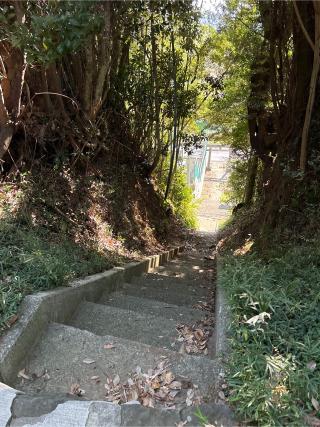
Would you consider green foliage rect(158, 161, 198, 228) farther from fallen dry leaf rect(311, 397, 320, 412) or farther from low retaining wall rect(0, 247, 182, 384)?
fallen dry leaf rect(311, 397, 320, 412)

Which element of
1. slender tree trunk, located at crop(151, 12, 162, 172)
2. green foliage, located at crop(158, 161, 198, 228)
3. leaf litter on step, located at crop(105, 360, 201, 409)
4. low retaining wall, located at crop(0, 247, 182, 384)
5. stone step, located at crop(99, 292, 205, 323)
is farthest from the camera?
green foliage, located at crop(158, 161, 198, 228)

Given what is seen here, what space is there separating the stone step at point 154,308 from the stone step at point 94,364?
45.2 inches

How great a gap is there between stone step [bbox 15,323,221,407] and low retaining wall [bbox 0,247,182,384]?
0.33 ft

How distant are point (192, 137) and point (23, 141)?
643 centimetres

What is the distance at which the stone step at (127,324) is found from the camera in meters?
3.52

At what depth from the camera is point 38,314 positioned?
3.15 metres

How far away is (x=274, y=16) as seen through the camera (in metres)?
6.53

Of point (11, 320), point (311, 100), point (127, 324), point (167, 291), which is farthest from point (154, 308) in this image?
point (311, 100)

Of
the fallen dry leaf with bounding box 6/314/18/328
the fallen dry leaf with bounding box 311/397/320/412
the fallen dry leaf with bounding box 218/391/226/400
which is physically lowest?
the fallen dry leaf with bounding box 218/391/226/400

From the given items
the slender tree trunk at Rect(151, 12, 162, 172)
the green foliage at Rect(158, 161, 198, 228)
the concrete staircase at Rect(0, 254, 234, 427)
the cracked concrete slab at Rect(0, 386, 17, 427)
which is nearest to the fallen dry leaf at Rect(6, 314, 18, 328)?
the concrete staircase at Rect(0, 254, 234, 427)

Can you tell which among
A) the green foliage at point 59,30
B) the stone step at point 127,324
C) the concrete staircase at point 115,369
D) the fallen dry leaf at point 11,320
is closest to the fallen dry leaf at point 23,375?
the concrete staircase at point 115,369

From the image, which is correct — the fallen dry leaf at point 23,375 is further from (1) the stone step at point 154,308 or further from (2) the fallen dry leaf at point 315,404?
(2) the fallen dry leaf at point 315,404

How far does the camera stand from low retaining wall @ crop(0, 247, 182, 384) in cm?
284

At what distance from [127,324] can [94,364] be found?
2.72 feet
